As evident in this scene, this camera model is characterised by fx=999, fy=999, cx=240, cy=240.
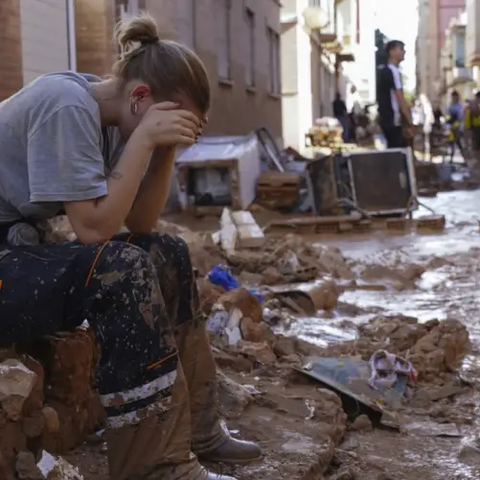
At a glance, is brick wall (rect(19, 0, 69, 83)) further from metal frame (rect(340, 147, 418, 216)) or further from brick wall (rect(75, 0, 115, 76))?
metal frame (rect(340, 147, 418, 216))

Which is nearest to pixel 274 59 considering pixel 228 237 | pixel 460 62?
pixel 228 237

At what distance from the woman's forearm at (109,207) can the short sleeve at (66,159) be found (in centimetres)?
2

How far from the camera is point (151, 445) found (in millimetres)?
2363

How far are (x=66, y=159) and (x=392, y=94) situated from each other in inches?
362

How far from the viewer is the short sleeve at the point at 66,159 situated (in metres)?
2.38

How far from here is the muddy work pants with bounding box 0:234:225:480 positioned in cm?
232

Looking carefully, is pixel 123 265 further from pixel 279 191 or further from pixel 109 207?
pixel 279 191

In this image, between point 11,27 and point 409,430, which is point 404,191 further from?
Answer: point 409,430

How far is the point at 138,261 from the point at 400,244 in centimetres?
727

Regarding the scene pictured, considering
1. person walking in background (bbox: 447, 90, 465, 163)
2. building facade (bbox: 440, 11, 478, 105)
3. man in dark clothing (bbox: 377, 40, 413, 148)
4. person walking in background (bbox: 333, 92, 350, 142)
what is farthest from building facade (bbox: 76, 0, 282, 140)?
building facade (bbox: 440, 11, 478, 105)

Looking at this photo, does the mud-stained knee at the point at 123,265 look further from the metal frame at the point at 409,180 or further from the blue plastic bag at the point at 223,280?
the metal frame at the point at 409,180

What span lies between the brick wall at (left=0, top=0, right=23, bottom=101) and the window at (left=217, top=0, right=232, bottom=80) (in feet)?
32.0

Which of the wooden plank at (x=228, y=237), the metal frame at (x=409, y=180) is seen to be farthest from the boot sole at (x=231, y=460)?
the metal frame at (x=409, y=180)

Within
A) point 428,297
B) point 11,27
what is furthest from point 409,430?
point 11,27
